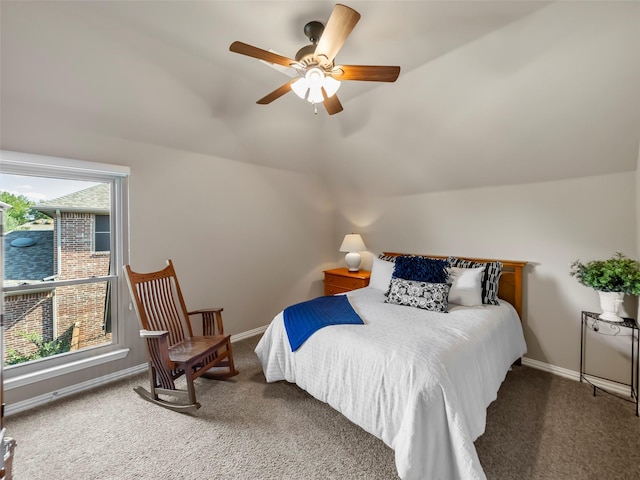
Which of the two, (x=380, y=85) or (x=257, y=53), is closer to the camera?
Result: (x=257, y=53)

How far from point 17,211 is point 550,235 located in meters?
4.58

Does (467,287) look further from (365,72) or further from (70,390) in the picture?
(70,390)

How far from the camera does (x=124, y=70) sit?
2.08 meters

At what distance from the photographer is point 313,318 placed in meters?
2.27

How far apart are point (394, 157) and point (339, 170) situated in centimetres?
88

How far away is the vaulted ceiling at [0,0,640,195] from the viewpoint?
1.73 metres

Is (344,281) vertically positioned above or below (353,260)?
below

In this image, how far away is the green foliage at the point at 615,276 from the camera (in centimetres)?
205

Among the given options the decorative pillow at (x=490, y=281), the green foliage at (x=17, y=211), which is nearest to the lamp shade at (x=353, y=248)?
the decorative pillow at (x=490, y=281)

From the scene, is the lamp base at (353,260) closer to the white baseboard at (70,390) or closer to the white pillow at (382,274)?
the white pillow at (382,274)

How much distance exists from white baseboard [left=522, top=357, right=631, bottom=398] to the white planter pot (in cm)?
70

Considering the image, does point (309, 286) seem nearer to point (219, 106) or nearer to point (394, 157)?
point (394, 157)

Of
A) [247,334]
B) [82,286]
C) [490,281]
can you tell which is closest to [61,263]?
[82,286]

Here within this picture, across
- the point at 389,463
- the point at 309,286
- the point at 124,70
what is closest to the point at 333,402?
the point at 389,463
